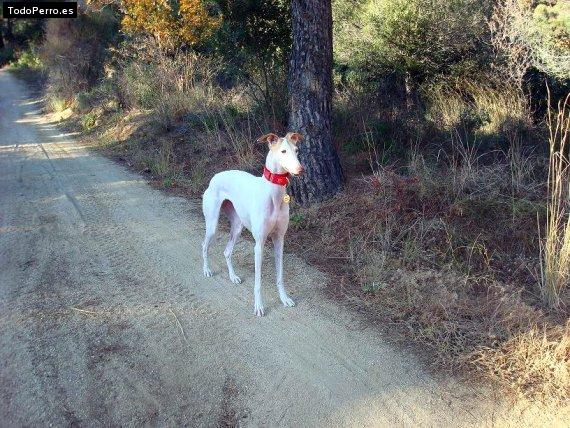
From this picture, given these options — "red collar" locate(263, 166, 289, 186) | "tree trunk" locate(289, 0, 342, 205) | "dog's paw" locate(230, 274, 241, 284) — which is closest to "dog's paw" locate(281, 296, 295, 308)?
"dog's paw" locate(230, 274, 241, 284)

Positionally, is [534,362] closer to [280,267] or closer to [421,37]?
[280,267]

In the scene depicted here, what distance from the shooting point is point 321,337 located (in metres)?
4.01

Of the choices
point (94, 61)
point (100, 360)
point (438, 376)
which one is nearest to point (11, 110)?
point (94, 61)

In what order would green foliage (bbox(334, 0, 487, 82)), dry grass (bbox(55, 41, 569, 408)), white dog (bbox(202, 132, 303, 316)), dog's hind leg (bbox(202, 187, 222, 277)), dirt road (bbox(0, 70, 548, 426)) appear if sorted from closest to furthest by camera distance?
1. dirt road (bbox(0, 70, 548, 426))
2. dry grass (bbox(55, 41, 569, 408))
3. white dog (bbox(202, 132, 303, 316))
4. dog's hind leg (bbox(202, 187, 222, 277))
5. green foliage (bbox(334, 0, 487, 82))

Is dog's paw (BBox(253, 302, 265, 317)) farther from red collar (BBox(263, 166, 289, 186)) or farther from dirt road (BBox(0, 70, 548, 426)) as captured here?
red collar (BBox(263, 166, 289, 186))

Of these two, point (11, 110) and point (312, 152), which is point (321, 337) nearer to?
point (312, 152)

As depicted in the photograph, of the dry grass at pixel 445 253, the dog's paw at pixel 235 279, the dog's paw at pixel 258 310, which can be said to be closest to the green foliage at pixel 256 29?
the dry grass at pixel 445 253

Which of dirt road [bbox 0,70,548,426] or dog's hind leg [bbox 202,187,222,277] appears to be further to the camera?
dog's hind leg [bbox 202,187,222,277]

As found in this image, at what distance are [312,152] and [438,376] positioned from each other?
3.73 m

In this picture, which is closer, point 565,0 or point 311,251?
point 311,251

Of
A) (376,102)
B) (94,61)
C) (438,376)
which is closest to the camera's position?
(438,376)

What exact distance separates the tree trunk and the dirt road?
138cm

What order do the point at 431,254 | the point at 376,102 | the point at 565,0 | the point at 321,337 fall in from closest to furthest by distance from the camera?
the point at 321,337
the point at 431,254
the point at 565,0
the point at 376,102

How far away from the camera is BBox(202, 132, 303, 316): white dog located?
3996 mm
